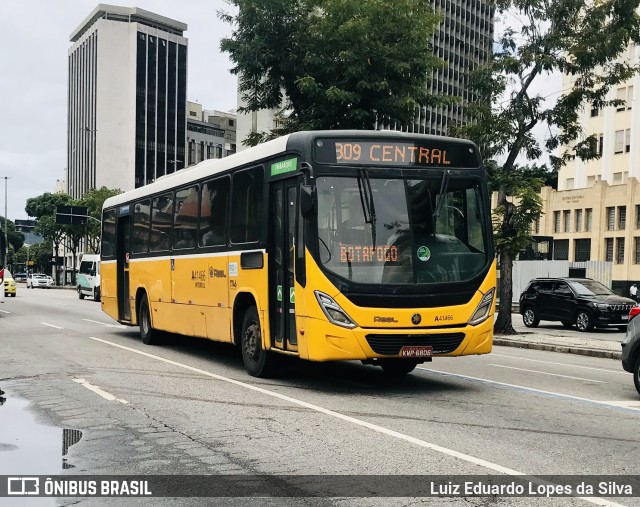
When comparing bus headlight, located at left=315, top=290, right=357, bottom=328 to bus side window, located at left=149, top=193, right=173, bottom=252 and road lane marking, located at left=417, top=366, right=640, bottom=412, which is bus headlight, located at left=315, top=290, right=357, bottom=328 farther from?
bus side window, located at left=149, top=193, right=173, bottom=252

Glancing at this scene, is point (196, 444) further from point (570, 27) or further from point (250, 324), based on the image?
point (570, 27)

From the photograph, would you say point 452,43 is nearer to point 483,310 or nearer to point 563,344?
point 563,344

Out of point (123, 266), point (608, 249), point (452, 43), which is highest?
point (452, 43)

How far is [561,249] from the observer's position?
68.2 meters

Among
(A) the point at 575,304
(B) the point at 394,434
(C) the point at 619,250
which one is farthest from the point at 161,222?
(C) the point at 619,250

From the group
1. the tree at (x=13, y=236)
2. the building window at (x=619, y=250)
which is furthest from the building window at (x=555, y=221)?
the tree at (x=13, y=236)

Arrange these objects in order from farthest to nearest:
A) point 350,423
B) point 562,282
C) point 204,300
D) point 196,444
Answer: point 562,282
point 204,300
point 350,423
point 196,444

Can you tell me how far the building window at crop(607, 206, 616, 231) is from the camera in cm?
6331

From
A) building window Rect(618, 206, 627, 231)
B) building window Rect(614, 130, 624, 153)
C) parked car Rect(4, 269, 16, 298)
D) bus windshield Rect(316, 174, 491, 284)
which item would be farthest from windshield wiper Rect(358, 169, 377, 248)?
building window Rect(614, 130, 624, 153)

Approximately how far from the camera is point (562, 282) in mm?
28156

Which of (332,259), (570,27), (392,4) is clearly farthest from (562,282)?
(332,259)

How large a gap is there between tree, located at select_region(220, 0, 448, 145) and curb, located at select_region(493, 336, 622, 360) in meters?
7.75

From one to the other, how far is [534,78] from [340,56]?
18.2 ft

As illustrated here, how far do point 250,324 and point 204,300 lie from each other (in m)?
2.00
